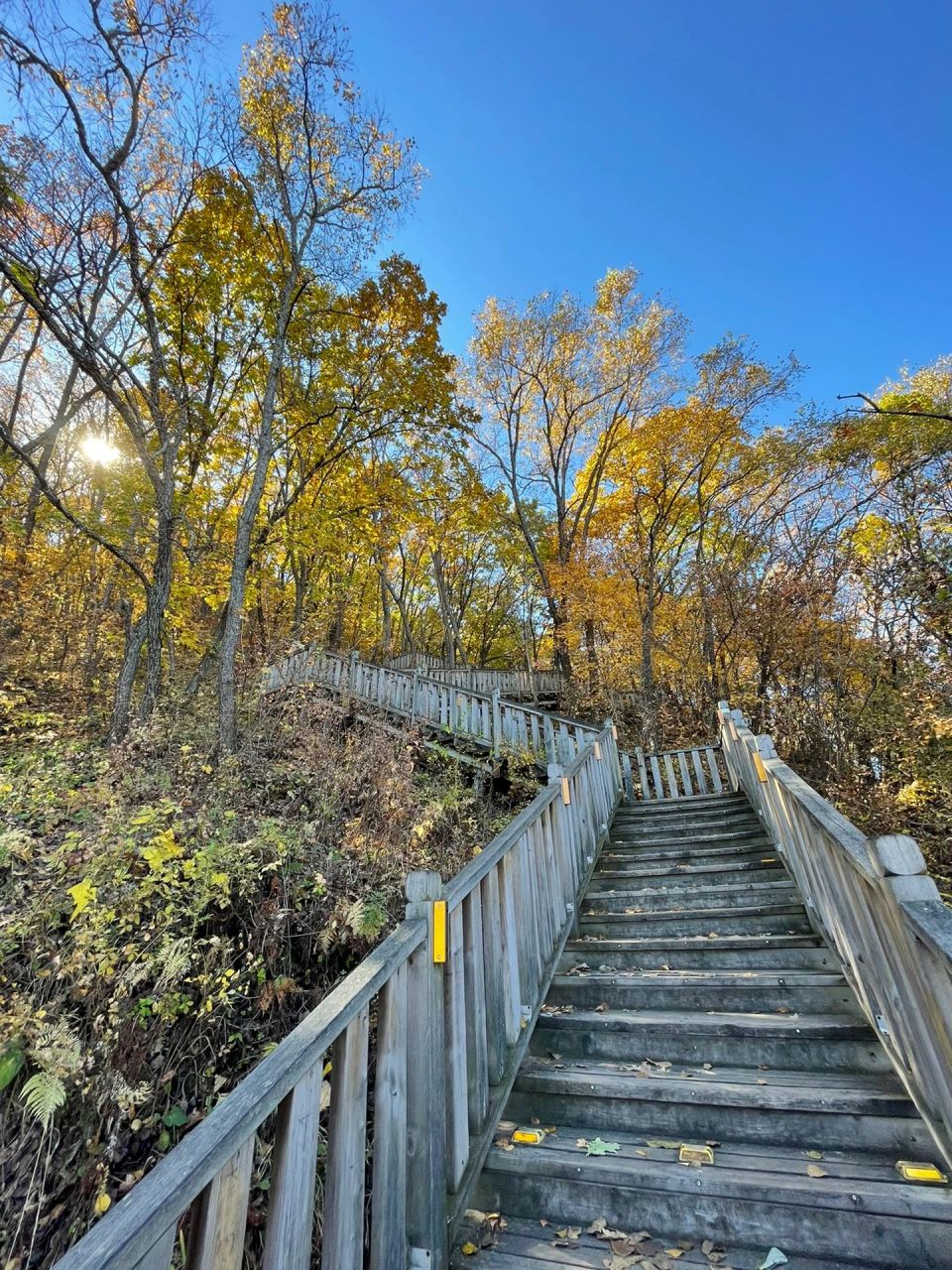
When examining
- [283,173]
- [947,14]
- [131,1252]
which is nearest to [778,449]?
[947,14]

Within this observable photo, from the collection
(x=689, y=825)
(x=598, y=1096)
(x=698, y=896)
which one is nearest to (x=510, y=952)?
(x=598, y=1096)

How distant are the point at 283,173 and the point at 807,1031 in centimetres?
1189

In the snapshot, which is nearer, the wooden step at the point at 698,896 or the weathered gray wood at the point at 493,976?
the weathered gray wood at the point at 493,976

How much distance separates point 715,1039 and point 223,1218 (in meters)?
2.55

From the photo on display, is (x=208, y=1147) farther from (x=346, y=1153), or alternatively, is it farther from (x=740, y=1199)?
(x=740, y=1199)

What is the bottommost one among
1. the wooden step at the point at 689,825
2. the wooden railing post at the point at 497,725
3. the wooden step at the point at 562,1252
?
the wooden step at the point at 562,1252

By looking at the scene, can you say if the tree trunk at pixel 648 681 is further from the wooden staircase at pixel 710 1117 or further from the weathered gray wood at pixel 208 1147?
the weathered gray wood at pixel 208 1147

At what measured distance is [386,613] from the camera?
19359mm

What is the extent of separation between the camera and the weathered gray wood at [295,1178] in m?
1.13

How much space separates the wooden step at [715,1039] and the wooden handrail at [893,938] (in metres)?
0.16

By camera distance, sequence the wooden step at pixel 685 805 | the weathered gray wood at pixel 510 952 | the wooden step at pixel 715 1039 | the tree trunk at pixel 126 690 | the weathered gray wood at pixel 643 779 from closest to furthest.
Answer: the wooden step at pixel 715 1039 < the weathered gray wood at pixel 510 952 < the wooden step at pixel 685 805 < the tree trunk at pixel 126 690 < the weathered gray wood at pixel 643 779

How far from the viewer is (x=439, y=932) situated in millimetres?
1920

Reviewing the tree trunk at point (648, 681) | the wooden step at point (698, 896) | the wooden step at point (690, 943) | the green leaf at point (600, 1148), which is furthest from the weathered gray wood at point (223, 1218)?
the tree trunk at point (648, 681)

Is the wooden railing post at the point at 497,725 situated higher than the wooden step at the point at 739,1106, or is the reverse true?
the wooden railing post at the point at 497,725
